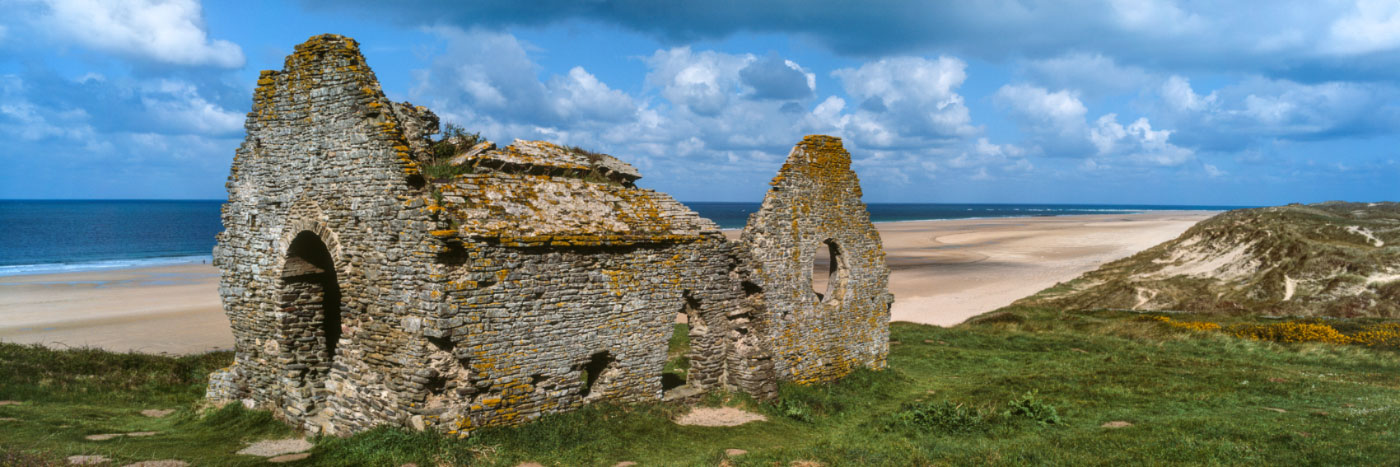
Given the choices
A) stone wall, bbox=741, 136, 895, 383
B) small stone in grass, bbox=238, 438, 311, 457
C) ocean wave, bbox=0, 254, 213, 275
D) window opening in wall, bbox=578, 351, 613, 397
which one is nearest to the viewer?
small stone in grass, bbox=238, 438, 311, 457

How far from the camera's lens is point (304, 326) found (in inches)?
482

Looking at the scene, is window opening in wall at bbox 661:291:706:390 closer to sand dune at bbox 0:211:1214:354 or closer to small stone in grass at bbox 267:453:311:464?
small stone in grass at bbox 267:453:311:464

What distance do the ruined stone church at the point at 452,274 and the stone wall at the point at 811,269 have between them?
3.7 inches

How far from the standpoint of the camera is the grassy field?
32.3ft

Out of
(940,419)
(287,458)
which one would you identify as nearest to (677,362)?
(940,419)

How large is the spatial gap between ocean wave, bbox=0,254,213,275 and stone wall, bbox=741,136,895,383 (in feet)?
179

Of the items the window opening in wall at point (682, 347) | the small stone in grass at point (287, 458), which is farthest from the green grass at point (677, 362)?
the small stone in grass at point (287, 458)

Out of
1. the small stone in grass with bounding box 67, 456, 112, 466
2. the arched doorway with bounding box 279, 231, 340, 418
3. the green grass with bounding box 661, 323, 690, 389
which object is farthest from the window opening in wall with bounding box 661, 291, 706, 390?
the small stone in grass with bounding box 67, 456, 112, 466

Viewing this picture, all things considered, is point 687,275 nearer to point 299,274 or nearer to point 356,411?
point 356,411

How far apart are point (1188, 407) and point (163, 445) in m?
17.6

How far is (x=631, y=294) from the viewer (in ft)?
39.0

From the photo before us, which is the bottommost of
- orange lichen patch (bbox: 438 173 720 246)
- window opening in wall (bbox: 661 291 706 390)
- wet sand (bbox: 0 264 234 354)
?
wet sand (bbox: 0 264 234 354)

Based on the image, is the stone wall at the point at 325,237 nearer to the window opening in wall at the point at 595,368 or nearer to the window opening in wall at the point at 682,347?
the window opening in wall at the point at 595,368

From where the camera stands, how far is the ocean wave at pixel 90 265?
47.7 m
